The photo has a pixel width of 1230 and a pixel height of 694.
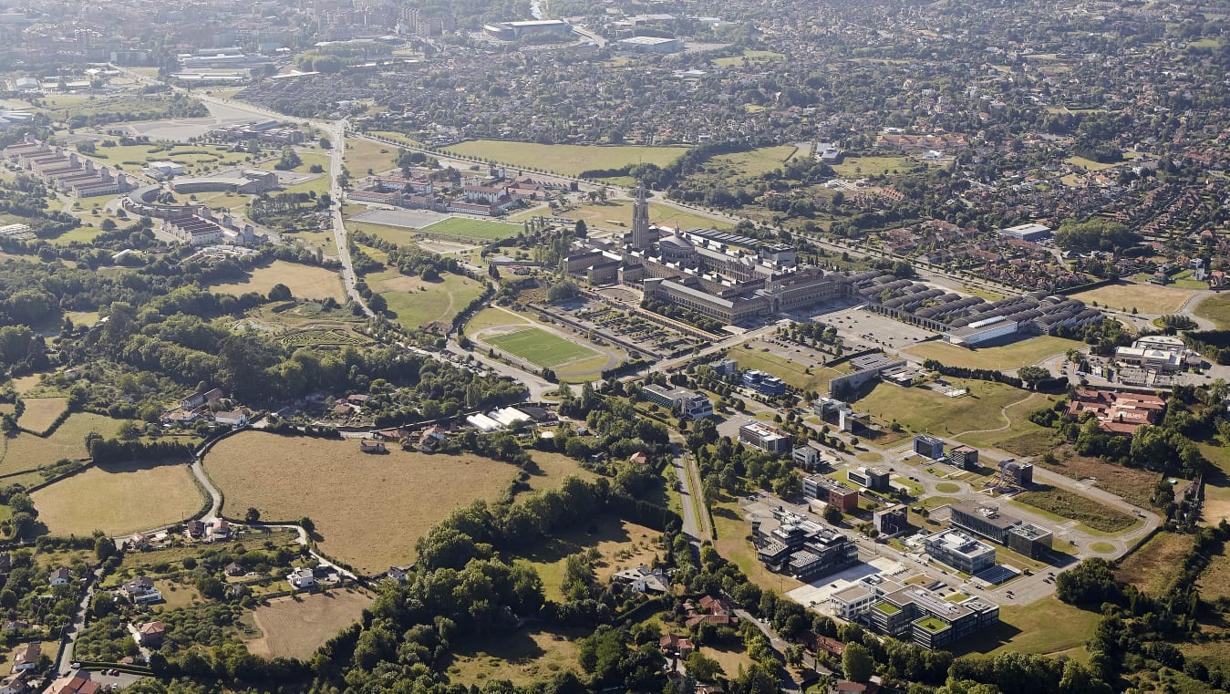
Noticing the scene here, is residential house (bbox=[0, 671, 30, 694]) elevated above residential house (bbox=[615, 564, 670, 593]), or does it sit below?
above

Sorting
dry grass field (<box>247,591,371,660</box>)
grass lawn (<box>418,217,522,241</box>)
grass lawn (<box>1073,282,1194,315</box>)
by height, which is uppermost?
grass lawn (<box>1073,282,1194,315</box>)

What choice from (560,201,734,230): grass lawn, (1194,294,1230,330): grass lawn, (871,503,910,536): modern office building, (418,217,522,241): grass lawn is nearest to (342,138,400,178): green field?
(418,217,522,241): grass lawn

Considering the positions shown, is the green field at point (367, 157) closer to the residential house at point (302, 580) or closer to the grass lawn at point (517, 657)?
the residential house at point (302, 580)

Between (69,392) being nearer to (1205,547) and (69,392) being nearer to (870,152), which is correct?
(1205,547)

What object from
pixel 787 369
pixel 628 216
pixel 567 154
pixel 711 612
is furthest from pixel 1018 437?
pixel 567 154

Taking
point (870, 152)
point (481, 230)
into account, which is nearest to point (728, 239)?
point (481, 230)

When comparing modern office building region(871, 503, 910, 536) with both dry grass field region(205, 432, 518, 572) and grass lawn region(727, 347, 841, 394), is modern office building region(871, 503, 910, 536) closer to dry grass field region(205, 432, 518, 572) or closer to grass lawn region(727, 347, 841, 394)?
grass lawn region(727, 347, 841, 394)

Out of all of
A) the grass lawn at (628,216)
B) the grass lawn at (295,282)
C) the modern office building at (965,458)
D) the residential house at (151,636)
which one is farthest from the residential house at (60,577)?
the grass lawn at (628,216)
